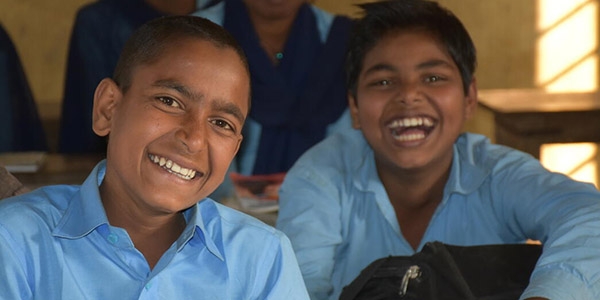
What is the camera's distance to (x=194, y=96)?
57.9 inches

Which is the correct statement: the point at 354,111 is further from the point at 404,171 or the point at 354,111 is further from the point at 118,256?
the point at 118,256

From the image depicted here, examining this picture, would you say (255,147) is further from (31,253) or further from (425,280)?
(31,253)

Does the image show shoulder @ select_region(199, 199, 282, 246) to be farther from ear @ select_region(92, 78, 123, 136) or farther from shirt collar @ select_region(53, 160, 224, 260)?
ear @ select_region(92, 78, 123, 136)

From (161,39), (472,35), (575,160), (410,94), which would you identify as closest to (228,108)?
(161,39)

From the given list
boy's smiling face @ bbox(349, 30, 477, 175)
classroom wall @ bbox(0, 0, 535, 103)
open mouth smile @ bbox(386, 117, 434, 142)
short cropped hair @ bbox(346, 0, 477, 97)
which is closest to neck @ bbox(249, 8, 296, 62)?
short cropped hair @ bbox(346, 0, 477, 97)

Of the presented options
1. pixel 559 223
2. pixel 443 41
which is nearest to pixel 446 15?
pixel 443 41

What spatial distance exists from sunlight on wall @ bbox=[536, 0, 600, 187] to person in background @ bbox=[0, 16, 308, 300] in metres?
4.29

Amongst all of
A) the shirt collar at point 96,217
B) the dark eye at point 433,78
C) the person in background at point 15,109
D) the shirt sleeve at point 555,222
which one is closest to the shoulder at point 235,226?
the shirt collar at point 96,217

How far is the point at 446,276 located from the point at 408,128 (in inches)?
19.2

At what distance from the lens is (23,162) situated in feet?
8.74

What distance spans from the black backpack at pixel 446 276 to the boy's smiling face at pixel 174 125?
1.17 ft

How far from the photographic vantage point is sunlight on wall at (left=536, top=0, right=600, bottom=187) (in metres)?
5.58

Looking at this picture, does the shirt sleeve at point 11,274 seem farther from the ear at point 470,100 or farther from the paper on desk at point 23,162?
the paper on desk at point 23,162

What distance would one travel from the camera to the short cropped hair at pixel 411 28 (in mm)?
2150
